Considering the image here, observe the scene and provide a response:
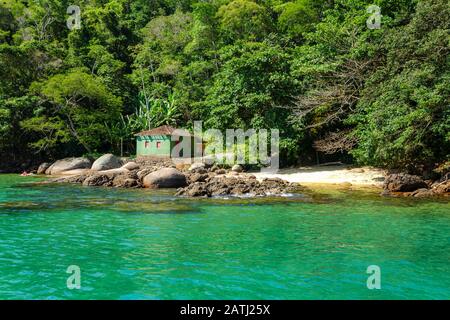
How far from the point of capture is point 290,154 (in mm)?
31156

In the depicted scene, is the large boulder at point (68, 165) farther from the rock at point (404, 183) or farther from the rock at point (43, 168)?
the rock at point (404, 183)

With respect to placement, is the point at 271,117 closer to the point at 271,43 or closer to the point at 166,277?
the point at 271,43

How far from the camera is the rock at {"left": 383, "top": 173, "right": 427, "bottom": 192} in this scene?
20266 mm

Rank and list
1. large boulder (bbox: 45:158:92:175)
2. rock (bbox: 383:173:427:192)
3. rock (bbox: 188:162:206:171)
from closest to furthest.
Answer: rock (bbox: 383:173:427:192), rock (bbox: 188:162:206:171), large boulder (bbox: 45:158:92:175)

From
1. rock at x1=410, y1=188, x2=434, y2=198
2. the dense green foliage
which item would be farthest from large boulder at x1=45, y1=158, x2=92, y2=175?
rock at x1=410, y1=188, x2=434, y2=198

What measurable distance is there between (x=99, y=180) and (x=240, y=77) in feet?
41.6

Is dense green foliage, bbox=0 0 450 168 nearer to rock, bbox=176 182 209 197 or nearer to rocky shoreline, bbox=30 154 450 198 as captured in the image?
rocky shoreline, bbox=30 154 450 198

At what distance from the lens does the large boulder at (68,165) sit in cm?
3488

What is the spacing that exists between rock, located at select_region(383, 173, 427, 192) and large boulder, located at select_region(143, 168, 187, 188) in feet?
33.7

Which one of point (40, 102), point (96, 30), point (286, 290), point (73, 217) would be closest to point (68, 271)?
point (286, 290)

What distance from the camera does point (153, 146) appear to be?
123 ft

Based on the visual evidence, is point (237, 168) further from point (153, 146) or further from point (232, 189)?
point (153, 146)

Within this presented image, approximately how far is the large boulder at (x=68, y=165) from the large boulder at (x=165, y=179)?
13071 millimetres

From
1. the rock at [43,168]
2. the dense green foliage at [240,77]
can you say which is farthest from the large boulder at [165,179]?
the rock at [43,168]
